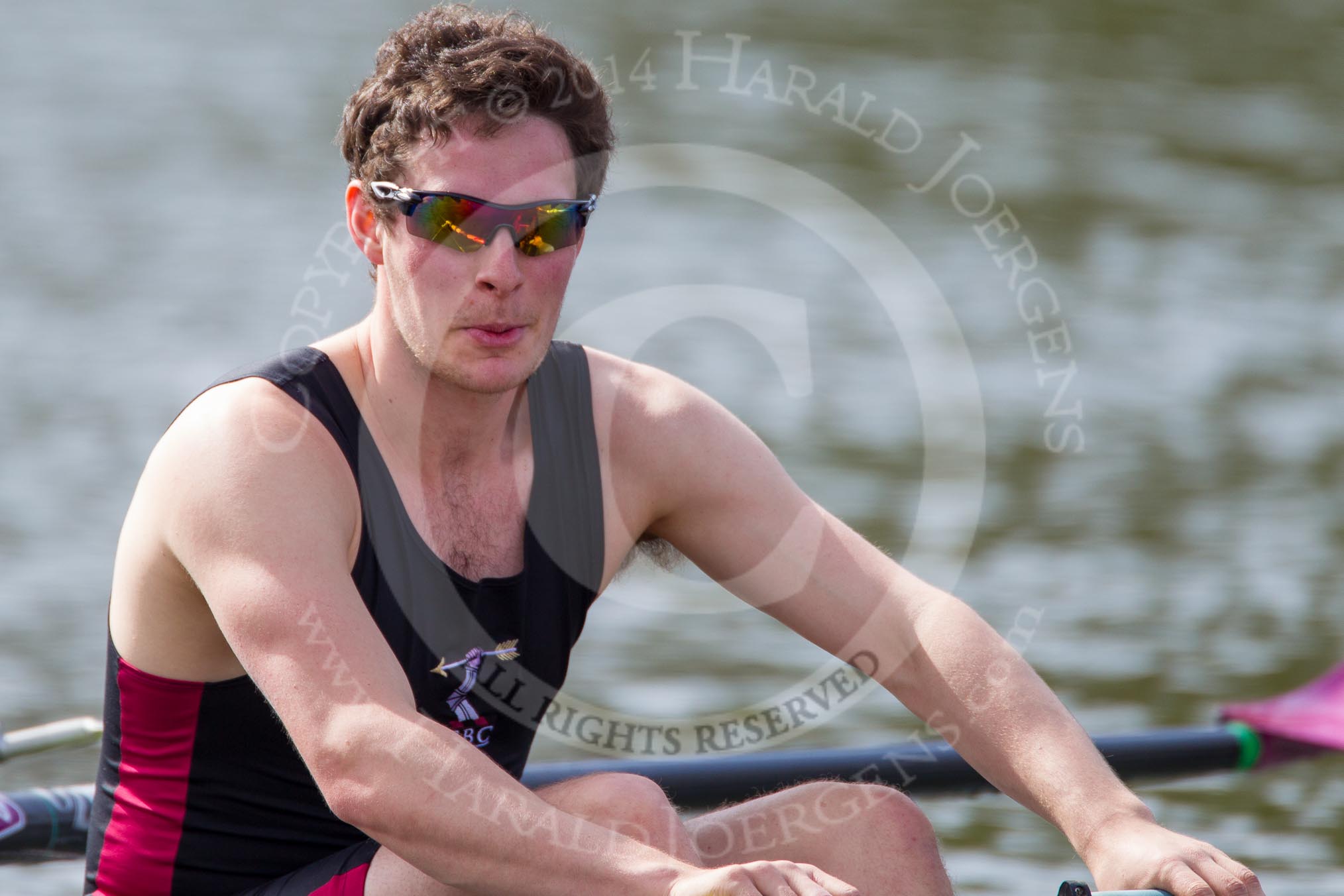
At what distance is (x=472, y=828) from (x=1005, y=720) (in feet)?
2.48

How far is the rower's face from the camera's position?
1.91 m

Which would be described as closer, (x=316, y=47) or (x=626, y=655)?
(x=626, y=655)

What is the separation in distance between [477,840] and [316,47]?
7.49 m

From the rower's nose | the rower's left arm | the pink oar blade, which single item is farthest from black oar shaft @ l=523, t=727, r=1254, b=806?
the rower's nose

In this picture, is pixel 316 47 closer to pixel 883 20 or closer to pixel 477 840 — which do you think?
pixel 883 20

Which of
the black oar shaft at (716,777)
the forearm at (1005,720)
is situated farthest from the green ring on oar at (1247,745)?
the forearm at (1005,720)

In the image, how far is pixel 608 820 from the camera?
1743 mm

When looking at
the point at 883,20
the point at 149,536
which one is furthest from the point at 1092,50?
the point at 149,536

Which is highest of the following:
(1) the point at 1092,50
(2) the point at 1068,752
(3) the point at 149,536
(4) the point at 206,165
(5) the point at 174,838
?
(1) the point at 1092,50

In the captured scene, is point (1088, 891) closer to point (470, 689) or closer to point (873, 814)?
point (873, 814)

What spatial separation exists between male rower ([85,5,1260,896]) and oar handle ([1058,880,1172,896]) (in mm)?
25

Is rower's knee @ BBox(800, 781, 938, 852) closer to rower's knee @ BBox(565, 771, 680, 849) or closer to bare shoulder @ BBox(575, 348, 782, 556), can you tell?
rower's knee @ BBox(565, 771, 680, 849)

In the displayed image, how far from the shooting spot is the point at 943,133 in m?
7.86

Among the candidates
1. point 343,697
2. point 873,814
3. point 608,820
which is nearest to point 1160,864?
point 873,814
